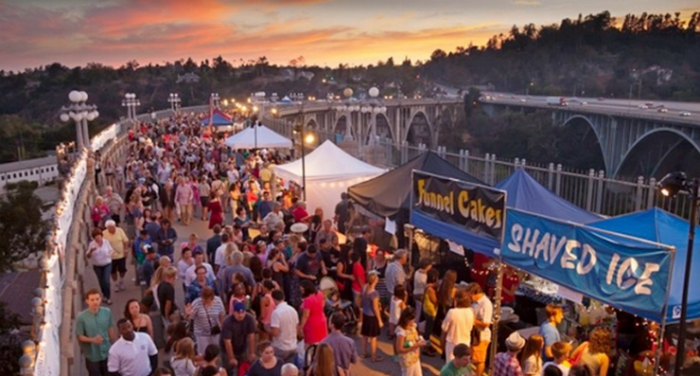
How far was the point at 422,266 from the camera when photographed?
8.02 m

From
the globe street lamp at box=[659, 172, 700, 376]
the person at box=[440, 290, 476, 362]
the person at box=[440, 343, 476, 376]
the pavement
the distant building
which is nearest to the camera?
the person at box=[440, 343, 476, 376]

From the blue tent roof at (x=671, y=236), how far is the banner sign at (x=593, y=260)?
214 mm

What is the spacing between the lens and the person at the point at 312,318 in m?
6.61

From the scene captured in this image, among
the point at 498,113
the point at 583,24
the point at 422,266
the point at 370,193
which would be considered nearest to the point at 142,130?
the point at 370,193

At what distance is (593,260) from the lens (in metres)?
6.00

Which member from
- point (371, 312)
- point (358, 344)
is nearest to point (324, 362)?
point (371, 312)

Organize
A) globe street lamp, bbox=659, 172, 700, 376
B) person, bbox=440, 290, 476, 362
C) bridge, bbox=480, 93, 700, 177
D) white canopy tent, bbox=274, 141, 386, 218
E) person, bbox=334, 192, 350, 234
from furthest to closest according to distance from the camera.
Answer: bridge, bbox=480, 93, 700, 177, white canopy tent, bbox=274, 141, 386, 218, person, bbox=334, 192, 350, 234, person, bbox=440, 290, 476, 362, globe street lamp, bbox=659, 172, 700, 376

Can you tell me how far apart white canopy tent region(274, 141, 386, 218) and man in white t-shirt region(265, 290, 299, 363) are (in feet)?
24.4

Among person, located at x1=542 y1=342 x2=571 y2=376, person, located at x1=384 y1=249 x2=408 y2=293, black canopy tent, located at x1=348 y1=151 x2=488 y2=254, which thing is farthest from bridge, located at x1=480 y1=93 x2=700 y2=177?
person, located at x1=542 y1=342 x2=571 y2=376

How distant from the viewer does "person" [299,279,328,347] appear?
21.7 feet

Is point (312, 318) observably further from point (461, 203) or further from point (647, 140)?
point (647, 140)

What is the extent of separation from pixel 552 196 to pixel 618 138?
172ft

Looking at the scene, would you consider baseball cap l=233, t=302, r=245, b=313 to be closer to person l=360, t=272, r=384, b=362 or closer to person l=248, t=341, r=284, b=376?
person l=248, t=341, r=284, b=376

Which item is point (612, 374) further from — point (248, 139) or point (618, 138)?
point (618, 138)
